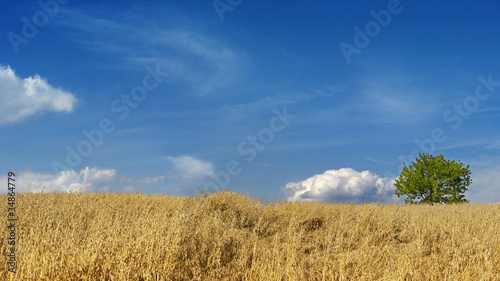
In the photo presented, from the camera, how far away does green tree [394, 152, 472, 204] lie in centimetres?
3666

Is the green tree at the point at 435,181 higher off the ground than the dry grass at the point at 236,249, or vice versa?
the green tree at the point at 435,181

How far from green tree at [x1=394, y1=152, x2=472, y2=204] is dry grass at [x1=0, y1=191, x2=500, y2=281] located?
85.7 feet

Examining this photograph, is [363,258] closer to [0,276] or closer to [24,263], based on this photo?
[24,263]

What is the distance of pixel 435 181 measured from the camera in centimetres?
3709

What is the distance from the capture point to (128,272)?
541cm

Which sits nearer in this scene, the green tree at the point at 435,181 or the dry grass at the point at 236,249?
the dry grass at the point at 236,249

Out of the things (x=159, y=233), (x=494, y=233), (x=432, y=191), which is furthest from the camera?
(x=432, y=191)

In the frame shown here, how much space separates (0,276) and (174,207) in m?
6.66

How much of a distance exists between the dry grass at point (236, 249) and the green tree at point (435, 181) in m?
26.1

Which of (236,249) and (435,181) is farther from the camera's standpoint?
(435,181)

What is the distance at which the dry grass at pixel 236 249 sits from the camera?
19.2 feet

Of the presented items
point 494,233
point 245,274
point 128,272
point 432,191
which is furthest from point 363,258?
point 432,191

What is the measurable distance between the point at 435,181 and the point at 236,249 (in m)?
35.2

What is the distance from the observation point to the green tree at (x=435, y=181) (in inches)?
1443
